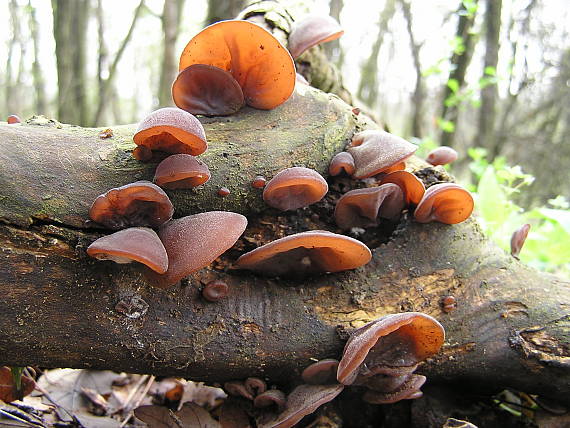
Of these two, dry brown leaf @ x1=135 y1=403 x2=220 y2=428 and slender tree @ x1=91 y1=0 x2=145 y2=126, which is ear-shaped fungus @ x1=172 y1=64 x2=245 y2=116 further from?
slender tree @ x1=91 y1=0 x2=145 y2=126

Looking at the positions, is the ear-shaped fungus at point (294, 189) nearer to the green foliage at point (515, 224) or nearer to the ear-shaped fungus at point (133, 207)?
the ear-shaped fungus at point (133, 207)

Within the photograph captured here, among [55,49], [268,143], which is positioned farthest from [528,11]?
[268,143]

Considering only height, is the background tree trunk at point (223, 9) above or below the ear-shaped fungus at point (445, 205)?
above

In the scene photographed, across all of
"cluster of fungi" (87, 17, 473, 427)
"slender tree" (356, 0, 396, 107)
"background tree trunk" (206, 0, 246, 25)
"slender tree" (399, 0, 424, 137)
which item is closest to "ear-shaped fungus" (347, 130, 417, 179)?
"cluster of fungi" (87, 17, 473, 427)

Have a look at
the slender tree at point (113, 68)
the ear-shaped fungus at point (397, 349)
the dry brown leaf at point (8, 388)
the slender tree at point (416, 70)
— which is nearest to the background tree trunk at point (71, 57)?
the slender tree at point (113, 68)

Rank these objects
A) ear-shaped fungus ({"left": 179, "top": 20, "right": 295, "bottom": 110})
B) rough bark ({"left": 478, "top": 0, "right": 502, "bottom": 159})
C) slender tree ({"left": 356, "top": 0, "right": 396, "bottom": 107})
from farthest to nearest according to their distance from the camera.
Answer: slender tree ({"left": 356, "top": 0, "right": 396, "bottom": 107}), rough bark ({"left": 478, "top": 0, "right": 502, "bottom": 159}), ear-shaped fungus ({"left": 179, "top": 20, "right": 295, "bottom": 110})

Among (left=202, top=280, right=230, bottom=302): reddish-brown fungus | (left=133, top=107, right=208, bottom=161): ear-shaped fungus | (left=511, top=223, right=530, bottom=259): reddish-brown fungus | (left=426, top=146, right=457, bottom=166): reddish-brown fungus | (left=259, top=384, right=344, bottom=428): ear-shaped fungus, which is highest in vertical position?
(left=133, top=107, right=208, bottom=161): ear-shaped fungus
